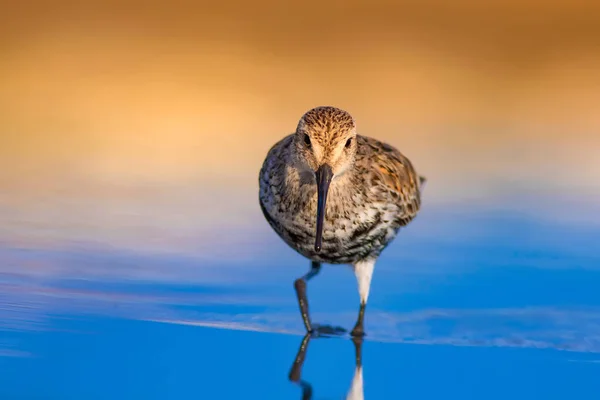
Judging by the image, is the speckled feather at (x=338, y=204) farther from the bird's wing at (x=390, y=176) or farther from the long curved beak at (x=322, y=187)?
the long curved beak at (x=322, y=187)

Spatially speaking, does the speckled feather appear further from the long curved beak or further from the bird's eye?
the long curved beak

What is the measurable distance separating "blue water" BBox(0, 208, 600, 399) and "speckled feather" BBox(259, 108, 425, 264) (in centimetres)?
44

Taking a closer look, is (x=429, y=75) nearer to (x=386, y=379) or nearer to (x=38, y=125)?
(x=38, y=125)

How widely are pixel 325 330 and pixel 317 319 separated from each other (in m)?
0.16

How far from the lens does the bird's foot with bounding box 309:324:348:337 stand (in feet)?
21.5

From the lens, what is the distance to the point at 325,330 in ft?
21.9

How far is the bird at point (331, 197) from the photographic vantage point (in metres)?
6.24

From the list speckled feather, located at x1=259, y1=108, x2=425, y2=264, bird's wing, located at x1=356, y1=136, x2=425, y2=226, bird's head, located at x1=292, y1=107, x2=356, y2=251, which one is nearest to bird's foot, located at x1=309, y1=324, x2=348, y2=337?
speckled feather, located at x1=259, y1=108, x2=425, y2=264

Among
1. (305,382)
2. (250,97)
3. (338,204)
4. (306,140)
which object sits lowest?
(305,382)

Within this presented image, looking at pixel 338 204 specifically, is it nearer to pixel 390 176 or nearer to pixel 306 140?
pixel 306 140

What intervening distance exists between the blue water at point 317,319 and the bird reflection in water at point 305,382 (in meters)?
0.02

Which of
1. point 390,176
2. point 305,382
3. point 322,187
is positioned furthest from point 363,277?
point 305,382

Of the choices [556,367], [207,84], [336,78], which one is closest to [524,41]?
[336,78]

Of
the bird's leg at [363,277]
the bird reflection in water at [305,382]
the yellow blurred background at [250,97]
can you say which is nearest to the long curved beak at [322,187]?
the bird reflection in water at [305,382]
